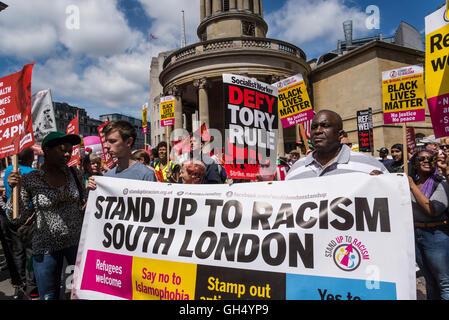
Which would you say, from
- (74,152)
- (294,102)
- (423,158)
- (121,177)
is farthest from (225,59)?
(121,177)

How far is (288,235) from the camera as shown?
219 cm

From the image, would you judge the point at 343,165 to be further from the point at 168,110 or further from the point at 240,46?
the point at 240,46

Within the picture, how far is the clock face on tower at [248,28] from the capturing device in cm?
2573

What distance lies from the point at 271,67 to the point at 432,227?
64.1 ft

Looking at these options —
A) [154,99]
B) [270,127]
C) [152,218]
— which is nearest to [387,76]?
[270,127]

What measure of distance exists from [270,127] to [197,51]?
19.6m

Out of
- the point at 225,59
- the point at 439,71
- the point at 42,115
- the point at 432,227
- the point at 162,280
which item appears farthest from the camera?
the point at 225,59

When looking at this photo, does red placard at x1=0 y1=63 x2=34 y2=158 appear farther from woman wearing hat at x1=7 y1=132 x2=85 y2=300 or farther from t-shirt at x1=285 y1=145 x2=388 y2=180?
t-shirt at x1=285 y1=145 x2=388 y2=180

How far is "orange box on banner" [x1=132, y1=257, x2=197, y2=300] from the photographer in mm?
2309

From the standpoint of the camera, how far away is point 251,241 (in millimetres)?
2287

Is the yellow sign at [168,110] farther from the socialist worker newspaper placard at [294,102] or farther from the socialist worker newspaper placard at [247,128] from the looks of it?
the socialist worker newspaper placard at [247,128]

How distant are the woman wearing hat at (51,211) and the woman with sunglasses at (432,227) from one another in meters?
3.43

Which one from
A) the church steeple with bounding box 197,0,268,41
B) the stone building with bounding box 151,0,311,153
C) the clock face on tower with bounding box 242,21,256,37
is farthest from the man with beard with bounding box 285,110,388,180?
the clock face on tower with bounding box 242,21,256,37
